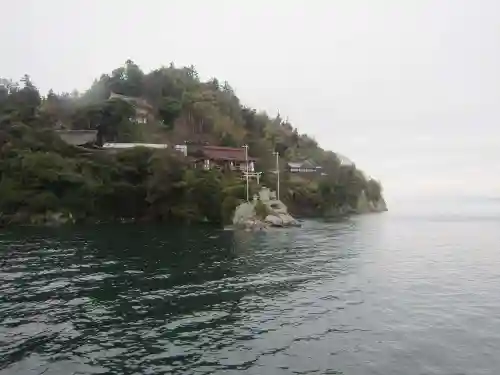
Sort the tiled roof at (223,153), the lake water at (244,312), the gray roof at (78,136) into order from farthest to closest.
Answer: the tiled roof at (223,153) → the gray roof at (78,136) → the lake water at (244,312)

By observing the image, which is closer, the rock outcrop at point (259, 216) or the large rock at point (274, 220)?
the rock outcrop at point (259, 216)

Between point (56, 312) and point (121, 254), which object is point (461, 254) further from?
point (56, 312)

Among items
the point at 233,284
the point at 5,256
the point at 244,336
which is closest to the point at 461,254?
the point at 233,284

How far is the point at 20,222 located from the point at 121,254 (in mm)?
31526

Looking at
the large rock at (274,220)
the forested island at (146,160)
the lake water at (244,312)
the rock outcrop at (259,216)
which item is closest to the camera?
the lake water at (244,312)

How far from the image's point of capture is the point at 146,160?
6141 cm

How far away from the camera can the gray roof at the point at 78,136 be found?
66.9 meters

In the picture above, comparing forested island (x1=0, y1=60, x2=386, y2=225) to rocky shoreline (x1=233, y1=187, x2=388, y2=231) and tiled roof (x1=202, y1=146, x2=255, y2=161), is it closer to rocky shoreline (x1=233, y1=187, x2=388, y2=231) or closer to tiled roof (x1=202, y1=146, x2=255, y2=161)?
tiled roof (x1=202, y1=146, x2=255, y2=161)

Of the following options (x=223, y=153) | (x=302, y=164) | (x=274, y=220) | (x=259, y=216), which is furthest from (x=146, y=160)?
(x=302, y=164)

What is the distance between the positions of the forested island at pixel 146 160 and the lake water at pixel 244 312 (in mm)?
27295

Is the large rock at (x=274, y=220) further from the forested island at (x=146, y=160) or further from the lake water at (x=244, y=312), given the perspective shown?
the lake water at (x=244, y=312)

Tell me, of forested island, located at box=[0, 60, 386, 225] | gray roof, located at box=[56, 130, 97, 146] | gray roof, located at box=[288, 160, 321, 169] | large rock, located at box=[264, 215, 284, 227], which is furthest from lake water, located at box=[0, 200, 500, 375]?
gray roof, located at box=[288, 160, 321, 169]

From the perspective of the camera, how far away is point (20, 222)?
5400 cm

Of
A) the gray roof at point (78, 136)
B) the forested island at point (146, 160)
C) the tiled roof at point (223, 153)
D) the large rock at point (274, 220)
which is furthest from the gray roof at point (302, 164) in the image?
the gray roof at point (78, 136)
